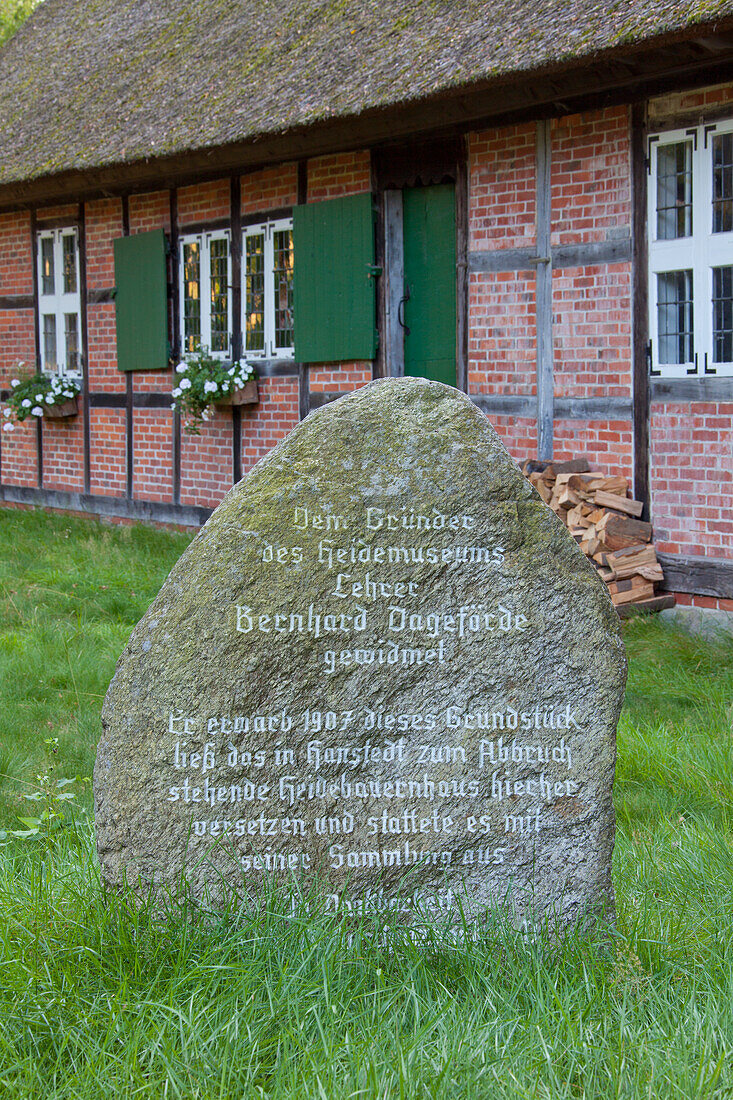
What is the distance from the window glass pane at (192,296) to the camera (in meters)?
10.4

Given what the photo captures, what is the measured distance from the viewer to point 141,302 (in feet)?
35.4

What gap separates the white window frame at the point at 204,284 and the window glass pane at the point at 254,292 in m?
0.21

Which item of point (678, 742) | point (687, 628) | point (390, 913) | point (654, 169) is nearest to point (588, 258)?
point (654, 169)

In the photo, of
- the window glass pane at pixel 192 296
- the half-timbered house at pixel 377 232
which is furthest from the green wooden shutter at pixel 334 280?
the window glass pane at pixel 192 296

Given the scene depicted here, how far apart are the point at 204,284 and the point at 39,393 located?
2516mm

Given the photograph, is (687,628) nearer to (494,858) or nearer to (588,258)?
(588,258)

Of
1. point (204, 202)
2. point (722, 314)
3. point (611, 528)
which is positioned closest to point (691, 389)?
point (722, 314)

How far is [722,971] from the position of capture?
8.16 ft

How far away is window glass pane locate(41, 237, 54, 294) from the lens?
12170mm

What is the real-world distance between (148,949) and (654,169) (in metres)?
5.76

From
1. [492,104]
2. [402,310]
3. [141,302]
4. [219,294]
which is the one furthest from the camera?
[141,302]

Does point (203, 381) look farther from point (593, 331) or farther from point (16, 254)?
point (16, 254)

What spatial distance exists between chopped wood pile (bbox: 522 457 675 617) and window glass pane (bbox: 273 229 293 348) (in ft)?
10.6

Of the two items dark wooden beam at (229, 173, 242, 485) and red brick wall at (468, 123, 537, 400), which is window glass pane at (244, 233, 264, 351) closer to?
dark wooden beam at (229, 173, 242, 485)
